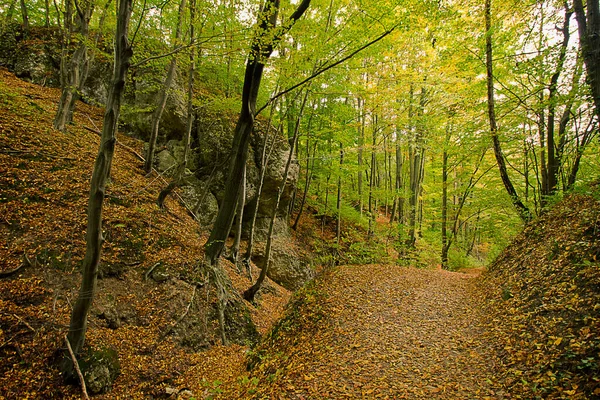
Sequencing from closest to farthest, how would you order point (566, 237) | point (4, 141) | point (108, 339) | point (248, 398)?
point (248, 398)
point (108, 339)
point (566, 237)
point (4, 141)

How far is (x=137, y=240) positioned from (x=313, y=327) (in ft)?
15.1

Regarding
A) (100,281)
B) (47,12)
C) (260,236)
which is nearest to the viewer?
(100,281)

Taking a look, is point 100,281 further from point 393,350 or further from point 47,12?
point 47,12

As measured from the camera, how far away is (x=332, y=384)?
3896mm

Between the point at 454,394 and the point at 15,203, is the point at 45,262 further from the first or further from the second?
the point at 454,394

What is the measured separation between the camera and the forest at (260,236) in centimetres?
398

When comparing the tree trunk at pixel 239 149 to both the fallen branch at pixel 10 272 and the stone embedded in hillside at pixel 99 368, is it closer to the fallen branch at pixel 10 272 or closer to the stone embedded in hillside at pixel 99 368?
the stone embedded in hillside at pixel 99 368

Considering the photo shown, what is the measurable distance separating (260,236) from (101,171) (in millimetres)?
9384

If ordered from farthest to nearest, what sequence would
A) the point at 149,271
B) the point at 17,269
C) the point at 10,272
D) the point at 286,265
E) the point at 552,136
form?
the point at 286,265 → the point at 552,136 → the point at 149,271 → the point at 17,269 → the point at 10,272

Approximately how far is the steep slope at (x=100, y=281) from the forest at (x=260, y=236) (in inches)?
1.4

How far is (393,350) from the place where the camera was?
4723 mm

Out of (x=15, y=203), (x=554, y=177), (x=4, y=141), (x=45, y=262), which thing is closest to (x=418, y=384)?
(x=45, y=262)

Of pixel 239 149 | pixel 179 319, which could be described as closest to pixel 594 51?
pixel 239 149

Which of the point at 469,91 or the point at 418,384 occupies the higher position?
the point at 469,91
